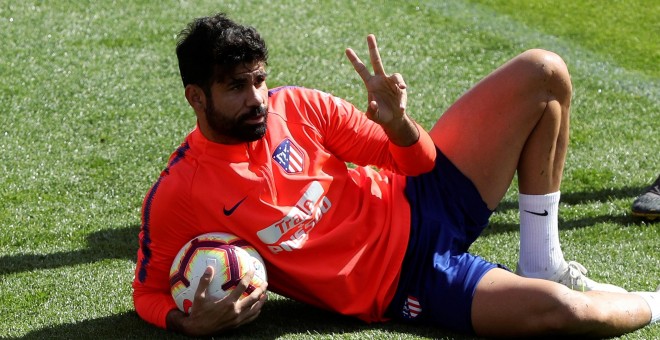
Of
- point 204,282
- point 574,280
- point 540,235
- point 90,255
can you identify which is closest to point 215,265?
point 204,282

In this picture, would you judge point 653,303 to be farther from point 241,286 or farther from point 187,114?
point 187,114

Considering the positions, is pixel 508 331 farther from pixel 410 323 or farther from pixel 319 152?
pixel 319 152

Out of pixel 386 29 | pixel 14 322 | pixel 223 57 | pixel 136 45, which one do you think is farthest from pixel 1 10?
pixel 223 57

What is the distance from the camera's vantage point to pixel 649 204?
5980 mm

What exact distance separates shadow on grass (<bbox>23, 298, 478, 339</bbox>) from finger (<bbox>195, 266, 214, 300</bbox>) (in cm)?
28

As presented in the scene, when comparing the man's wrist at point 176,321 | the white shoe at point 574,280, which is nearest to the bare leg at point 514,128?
the white shoe at point 574,280

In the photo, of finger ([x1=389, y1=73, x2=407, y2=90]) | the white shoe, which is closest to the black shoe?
the white shoe

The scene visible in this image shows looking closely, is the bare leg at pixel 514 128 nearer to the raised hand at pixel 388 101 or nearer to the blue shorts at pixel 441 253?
the blue shorts at pixel 441 253

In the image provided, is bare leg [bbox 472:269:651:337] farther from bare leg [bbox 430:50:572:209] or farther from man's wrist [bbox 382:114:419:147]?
man's wrist [bbox 382:114:419:147]

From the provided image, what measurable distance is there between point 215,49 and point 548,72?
1.39m

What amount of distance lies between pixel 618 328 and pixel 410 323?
2.80 ft

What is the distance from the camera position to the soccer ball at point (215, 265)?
163 inches

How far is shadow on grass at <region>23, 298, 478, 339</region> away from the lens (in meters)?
4.34

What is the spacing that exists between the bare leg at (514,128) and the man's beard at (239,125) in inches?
33.2
